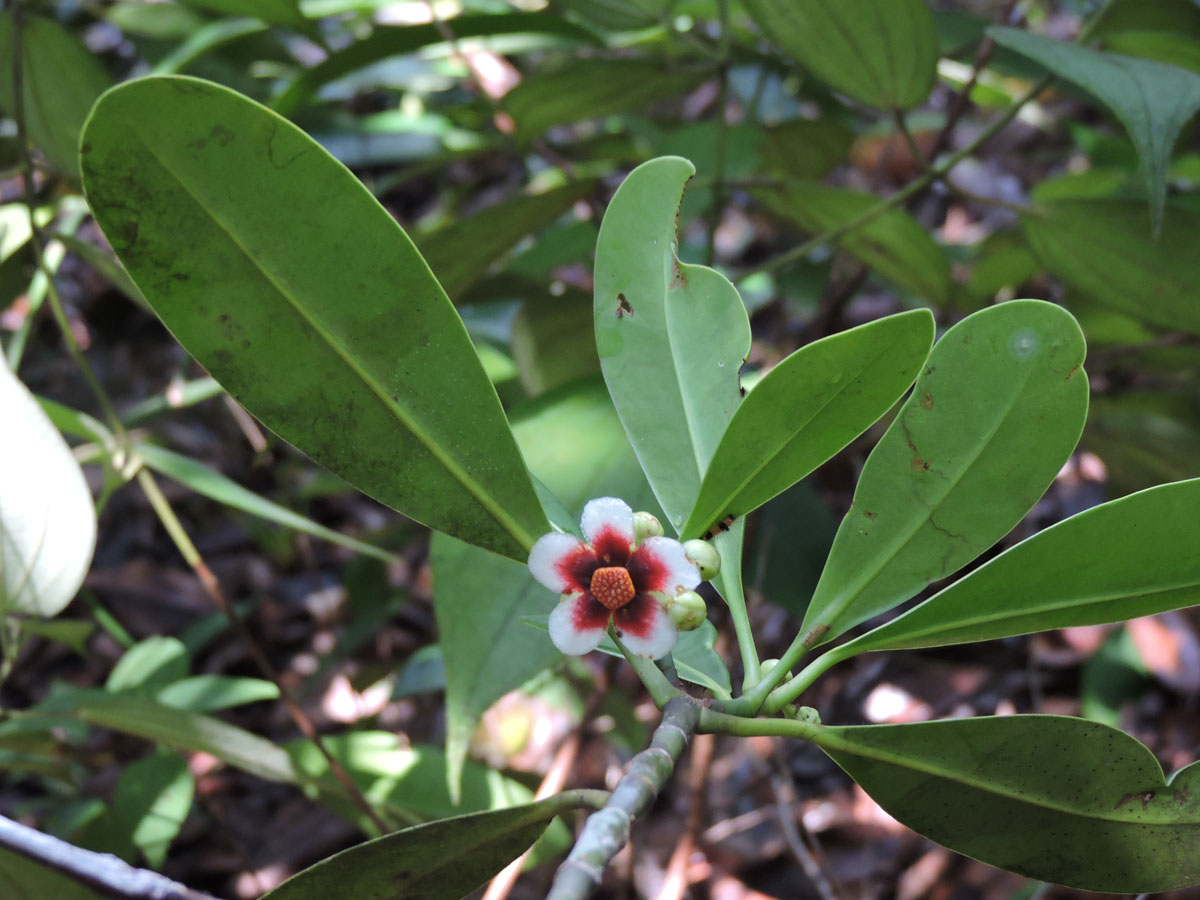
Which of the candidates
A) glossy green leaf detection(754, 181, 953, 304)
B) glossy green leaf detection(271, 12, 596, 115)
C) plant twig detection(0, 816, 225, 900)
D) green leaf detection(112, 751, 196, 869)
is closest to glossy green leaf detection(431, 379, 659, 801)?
plant twig detection(0, 816, 225, 900)

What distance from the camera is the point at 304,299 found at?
0.42 metres

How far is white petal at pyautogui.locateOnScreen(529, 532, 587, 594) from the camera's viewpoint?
44 centimetres

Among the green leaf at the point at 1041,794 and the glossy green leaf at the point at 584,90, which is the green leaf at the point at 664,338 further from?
the glossy green leaf at the point at 584,90

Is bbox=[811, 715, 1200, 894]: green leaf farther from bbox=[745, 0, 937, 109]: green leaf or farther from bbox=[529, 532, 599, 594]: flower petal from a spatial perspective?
bbox=[745, 0, 937, 109]: green leaf

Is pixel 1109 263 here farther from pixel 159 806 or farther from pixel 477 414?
pixel 159 806

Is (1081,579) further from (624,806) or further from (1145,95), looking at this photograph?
(1145,95)

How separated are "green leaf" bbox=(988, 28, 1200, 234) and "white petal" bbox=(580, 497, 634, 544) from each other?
1.50 ft

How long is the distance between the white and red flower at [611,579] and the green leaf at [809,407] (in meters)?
0.04

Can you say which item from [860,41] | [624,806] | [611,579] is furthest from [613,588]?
[860,41]

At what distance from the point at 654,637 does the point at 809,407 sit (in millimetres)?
124

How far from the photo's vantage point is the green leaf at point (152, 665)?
3.76 feet

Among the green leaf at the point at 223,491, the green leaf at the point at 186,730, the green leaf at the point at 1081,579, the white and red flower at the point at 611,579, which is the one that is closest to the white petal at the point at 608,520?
the white and red flower at the point at 611,579

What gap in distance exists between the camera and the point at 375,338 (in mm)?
432

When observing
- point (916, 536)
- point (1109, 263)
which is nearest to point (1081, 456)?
point (1109, 263)
